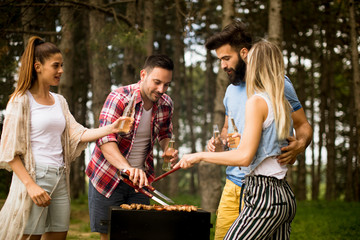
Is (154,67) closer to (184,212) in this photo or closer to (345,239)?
(184,212)

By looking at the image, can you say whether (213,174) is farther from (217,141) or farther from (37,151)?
(37,151)

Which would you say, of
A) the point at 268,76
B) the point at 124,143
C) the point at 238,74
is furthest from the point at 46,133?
the point at 268,76

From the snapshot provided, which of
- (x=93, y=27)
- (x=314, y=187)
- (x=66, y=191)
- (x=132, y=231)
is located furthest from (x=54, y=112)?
(x=314, y=187)

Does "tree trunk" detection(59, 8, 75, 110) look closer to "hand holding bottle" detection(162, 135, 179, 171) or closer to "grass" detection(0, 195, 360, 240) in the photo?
"grass" detection(0, 195, 360, 240)

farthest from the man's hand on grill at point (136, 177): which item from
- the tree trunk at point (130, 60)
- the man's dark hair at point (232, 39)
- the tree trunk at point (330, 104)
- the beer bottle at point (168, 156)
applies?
the tree trunk at point (330, 104)

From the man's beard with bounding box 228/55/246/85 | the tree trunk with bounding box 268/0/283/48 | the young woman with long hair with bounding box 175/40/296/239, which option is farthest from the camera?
the tree trunk with bounding box 268/0/283/48

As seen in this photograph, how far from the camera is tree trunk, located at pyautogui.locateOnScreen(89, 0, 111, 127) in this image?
8.05 m

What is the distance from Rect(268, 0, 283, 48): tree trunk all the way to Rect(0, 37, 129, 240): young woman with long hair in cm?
497

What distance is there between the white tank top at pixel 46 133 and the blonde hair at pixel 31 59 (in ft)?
0.27

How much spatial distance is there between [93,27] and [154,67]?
5271 millimetres

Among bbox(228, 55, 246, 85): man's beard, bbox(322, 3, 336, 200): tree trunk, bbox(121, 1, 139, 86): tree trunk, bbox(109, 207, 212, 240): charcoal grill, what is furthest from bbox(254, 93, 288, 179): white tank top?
bbox(322, 3, 336, 200): tree trunk

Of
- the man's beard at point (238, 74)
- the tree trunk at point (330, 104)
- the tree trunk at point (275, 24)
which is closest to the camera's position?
the man's beard at point (238, 74)

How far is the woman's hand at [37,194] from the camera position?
3.17 metres

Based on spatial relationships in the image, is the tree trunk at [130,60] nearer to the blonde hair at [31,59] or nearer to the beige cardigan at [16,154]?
the blonde hair at [31,59]
